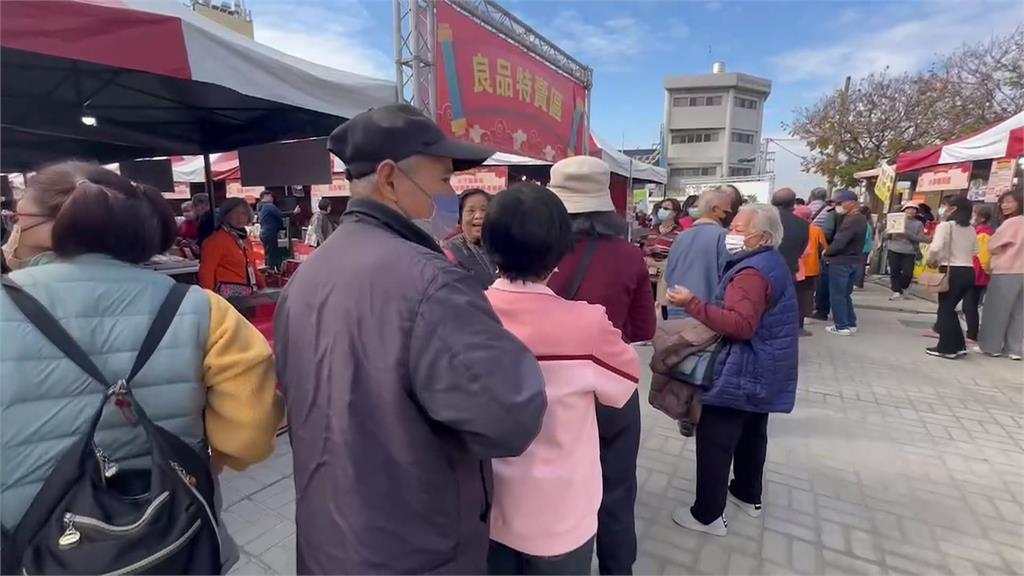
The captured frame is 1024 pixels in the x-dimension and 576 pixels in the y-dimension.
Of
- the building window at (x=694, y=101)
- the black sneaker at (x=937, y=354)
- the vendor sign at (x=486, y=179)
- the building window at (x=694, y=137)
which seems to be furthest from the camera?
the building window at (x=694, y=137)

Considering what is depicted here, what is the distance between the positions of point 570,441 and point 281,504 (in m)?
2.06

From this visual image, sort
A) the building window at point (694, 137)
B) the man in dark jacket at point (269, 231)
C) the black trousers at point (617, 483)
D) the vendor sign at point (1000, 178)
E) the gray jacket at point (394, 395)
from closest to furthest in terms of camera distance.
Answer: the gray jacket at point (394, 395) → the black trousers at point (617, 483) → the vendor sign at point (1000, 178) → the man in dark jacket at point (269, 231) → the building window at point (694, 137)

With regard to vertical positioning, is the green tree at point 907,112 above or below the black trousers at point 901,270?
above

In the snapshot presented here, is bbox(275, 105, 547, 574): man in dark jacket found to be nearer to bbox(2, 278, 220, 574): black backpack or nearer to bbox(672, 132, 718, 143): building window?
bbox(2, 278, 220, 574): black backpack

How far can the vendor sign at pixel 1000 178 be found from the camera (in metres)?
7.46

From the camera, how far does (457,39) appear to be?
408 centimetres

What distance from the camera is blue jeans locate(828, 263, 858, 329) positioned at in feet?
21.3

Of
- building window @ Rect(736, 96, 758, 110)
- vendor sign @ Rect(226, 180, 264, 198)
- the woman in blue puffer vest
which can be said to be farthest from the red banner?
building window @ Rect(736, 96, 758, 110)

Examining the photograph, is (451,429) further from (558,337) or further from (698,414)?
(698,414)

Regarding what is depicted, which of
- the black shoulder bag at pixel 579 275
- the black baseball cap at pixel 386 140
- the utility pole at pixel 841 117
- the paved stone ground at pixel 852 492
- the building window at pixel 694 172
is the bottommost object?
the paved stone ground at pixel 852 492

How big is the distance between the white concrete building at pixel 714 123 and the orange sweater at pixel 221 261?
47.3m

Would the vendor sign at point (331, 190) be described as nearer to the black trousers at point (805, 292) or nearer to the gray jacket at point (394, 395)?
the black trousers at point (805, 292)

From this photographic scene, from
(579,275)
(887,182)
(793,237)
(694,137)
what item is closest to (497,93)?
(579,275)

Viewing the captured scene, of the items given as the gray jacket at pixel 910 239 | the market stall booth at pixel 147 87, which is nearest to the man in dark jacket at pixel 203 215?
the market stall booth at pixel 147 87
